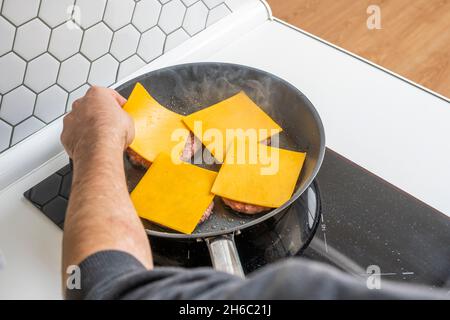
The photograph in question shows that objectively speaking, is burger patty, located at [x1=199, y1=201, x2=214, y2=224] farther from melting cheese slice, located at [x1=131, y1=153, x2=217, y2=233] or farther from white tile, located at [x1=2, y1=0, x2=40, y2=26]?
white tile, located at [x1=2, y1=0, x2=40, y2=26]

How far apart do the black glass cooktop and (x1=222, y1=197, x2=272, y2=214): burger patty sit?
0.24 ft

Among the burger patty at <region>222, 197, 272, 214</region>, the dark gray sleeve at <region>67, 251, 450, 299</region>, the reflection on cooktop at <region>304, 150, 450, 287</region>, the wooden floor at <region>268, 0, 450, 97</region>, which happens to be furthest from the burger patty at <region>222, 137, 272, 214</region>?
the wooden floor at <region>268, 0, 450, 97</region>

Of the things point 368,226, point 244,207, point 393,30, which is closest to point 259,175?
point 244,207

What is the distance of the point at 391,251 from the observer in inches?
32.2

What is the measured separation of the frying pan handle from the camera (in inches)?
26.3

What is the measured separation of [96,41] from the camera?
94 centimetres

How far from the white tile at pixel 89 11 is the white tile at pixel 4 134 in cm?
21

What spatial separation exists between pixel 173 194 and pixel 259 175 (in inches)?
5.8

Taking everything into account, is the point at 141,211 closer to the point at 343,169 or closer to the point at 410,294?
the point at 343,169

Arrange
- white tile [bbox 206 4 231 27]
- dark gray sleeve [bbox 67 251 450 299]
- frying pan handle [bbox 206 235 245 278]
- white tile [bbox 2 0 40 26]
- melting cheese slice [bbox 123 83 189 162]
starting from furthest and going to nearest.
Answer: white tile [bbox 206 4 231 27] → melting cheese slice [bbox 123 83 189 162] → white tile [bbox 2 0 40 26] → frying pan handle [bbox 206 235 245 278] → dark gray sleeve [bbox 67 251 450 299]

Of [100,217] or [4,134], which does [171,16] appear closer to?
[4,134]

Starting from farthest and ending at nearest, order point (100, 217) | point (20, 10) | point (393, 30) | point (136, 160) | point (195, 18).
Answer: point (393, 30) < point (195, 18) < point (136, 160) < point (20, 10) < point (100, 217)
